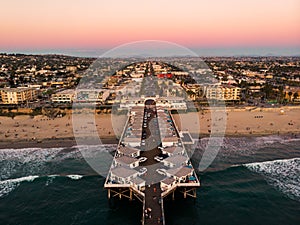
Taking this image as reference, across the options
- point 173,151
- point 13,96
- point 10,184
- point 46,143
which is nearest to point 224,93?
point 173,151

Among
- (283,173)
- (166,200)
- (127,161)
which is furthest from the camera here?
(283,173)

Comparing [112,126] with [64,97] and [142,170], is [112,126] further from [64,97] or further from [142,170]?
[64,97]

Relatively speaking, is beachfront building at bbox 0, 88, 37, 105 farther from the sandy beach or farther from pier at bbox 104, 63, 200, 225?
pier at bbox 104, 63, 200, 225

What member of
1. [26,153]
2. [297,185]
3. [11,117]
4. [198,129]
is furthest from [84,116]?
[297,185]

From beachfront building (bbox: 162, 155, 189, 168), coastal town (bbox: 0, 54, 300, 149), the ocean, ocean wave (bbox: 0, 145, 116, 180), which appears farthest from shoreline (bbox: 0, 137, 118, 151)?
beachfront building (bbox: 162, 155, 189, 168)

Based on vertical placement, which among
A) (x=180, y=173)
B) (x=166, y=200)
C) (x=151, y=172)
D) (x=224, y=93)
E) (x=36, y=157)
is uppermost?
(x=224, y=93)

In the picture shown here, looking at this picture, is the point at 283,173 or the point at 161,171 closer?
the point at 161,171

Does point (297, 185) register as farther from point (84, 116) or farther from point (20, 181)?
point (84, 116)

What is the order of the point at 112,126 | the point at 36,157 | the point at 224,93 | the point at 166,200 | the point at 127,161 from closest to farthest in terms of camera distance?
the point at 166,200 → the point at 127,161 → the point at 36,157 → the point at 112,126 → the point at 224,93
